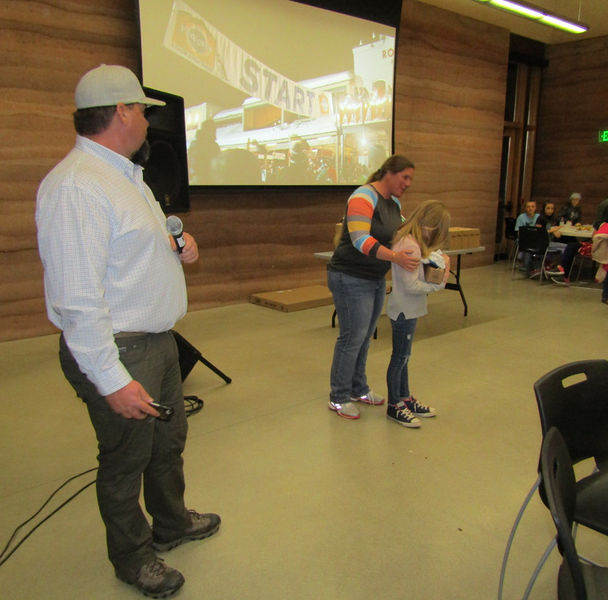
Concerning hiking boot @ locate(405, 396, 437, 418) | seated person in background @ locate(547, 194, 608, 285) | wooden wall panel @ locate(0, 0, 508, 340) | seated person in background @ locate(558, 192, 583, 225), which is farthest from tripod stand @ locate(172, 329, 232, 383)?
seated person in background @ locate(558, 192, 583, 225)

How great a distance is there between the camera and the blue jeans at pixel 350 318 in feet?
8.98

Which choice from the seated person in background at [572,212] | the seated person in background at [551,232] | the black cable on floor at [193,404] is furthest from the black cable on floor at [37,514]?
the seated person in background at [572,212]

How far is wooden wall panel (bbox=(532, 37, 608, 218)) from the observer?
870 centimetres

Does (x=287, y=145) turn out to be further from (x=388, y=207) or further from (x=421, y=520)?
(x=421, y=520)

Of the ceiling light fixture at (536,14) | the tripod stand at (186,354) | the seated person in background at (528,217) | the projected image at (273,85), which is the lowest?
the tripod stand at (186,354)

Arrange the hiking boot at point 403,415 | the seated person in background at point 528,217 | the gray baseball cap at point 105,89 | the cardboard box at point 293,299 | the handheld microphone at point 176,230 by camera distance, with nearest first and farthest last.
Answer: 1. the gray baseball cap at point 105,89
2. the handheld microphone at point 176,230
3. the hiking boot at point 403,415
4. the cardboard box at point 293,299
5. the seated person in background at point 528,217

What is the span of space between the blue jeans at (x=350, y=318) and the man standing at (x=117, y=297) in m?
1.21

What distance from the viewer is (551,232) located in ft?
23.6

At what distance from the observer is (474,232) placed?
6.02 metres

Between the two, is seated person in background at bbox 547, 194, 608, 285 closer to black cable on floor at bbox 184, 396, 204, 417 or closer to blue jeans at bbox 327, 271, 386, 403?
blue jeans at bbox 327, 271, 386, 403

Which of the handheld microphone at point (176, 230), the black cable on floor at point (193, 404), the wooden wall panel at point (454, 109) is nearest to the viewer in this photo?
the handheld microphone at point (176, 230)

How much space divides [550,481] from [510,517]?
1.17 m

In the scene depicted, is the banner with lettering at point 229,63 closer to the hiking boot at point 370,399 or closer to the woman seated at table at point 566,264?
the hiking boot at point 370,399

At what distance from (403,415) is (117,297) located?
1.89 meters
